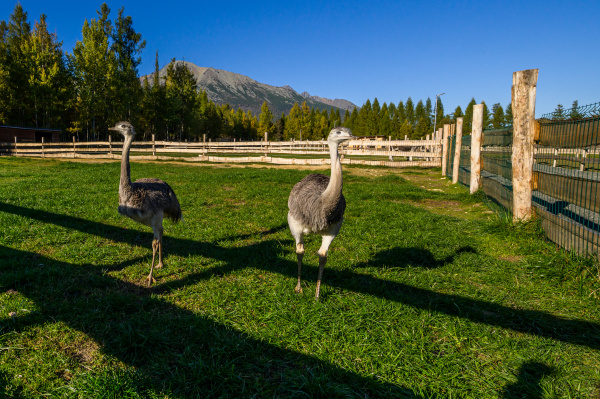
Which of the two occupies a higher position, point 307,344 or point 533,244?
point 533,244

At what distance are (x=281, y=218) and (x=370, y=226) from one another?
6.66 feet

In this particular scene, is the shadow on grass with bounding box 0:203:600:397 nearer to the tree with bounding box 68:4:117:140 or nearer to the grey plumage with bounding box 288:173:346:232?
the grey plumage with bounding box 288:173:346:232

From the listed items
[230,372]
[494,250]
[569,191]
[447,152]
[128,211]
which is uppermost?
[447,152]

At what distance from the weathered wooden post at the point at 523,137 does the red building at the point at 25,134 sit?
44044mm

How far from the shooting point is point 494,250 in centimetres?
582

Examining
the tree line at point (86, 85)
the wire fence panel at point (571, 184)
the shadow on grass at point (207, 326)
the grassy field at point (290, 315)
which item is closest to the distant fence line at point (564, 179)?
the wire fence panel at point (571, 184)

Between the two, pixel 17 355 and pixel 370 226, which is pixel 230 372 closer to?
pixel 17 355

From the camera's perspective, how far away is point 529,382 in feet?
8.93

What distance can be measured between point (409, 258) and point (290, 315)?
265cm

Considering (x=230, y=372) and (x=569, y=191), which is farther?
(x=569, y=191)

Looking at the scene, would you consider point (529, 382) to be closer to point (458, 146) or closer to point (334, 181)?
point (334, 181)

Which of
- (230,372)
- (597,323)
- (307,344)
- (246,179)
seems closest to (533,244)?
(597,323)

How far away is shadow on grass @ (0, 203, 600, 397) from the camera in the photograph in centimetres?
276

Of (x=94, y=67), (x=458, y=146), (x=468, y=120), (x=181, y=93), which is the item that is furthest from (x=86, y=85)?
→ (x=468, y=120)
